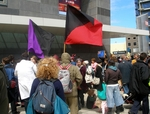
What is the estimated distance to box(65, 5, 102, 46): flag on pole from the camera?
6.53m

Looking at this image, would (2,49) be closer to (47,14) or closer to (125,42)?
(47,14)

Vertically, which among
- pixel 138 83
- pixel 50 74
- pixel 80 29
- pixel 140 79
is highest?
pixel 80 29

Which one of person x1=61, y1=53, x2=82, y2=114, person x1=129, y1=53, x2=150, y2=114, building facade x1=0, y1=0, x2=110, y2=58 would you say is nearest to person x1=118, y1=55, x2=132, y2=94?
person x1=129, y1=53, x2=150, y2=114

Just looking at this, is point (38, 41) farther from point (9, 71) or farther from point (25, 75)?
point (25, 75)

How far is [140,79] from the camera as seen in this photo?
5.56 m

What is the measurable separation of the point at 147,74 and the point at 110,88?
118cm

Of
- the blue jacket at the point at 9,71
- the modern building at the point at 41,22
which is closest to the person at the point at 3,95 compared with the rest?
the blue jacket at the point at 9,71

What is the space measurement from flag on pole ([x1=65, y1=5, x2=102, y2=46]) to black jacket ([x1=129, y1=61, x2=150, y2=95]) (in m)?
1.70

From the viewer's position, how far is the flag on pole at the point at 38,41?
7.07 metres

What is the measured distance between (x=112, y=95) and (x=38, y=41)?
3.03 m

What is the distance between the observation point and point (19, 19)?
12961 mm

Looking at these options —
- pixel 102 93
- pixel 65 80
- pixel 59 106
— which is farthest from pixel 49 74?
pixel 102 93

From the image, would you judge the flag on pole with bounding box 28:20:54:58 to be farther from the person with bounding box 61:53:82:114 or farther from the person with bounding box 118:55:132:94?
the person with bounding box 118:55:132:94

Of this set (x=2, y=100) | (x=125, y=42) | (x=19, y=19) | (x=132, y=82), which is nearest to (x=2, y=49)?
(x=19, y=19)
